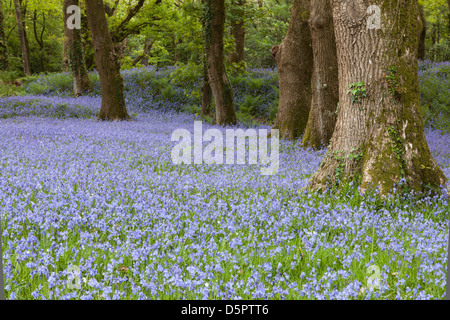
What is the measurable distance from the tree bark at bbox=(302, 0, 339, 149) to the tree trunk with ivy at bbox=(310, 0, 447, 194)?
368 cm

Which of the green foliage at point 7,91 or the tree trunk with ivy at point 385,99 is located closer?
the tree trunk with ivy at point 385,99

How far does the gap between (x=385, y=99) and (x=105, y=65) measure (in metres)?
11.2

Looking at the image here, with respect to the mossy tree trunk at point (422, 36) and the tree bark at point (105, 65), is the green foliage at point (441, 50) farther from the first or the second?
the tree bark at point (105, 65)

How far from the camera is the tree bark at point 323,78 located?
819 cm

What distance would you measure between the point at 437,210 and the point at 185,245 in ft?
8.87

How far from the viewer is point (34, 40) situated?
1180 inches

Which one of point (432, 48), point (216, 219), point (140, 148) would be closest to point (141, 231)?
point (216, 219)

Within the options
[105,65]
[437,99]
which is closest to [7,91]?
[105,65]

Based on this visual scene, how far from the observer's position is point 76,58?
17078 millimetres

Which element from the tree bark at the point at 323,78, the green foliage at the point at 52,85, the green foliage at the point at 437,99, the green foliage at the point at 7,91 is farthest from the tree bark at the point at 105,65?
the green foliage at the point at 437,99

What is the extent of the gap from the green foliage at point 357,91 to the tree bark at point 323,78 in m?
3.76

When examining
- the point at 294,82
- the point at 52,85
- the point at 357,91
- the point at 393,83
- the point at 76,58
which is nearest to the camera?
the point at 393,83

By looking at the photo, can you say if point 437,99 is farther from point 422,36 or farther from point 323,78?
point 422,36
